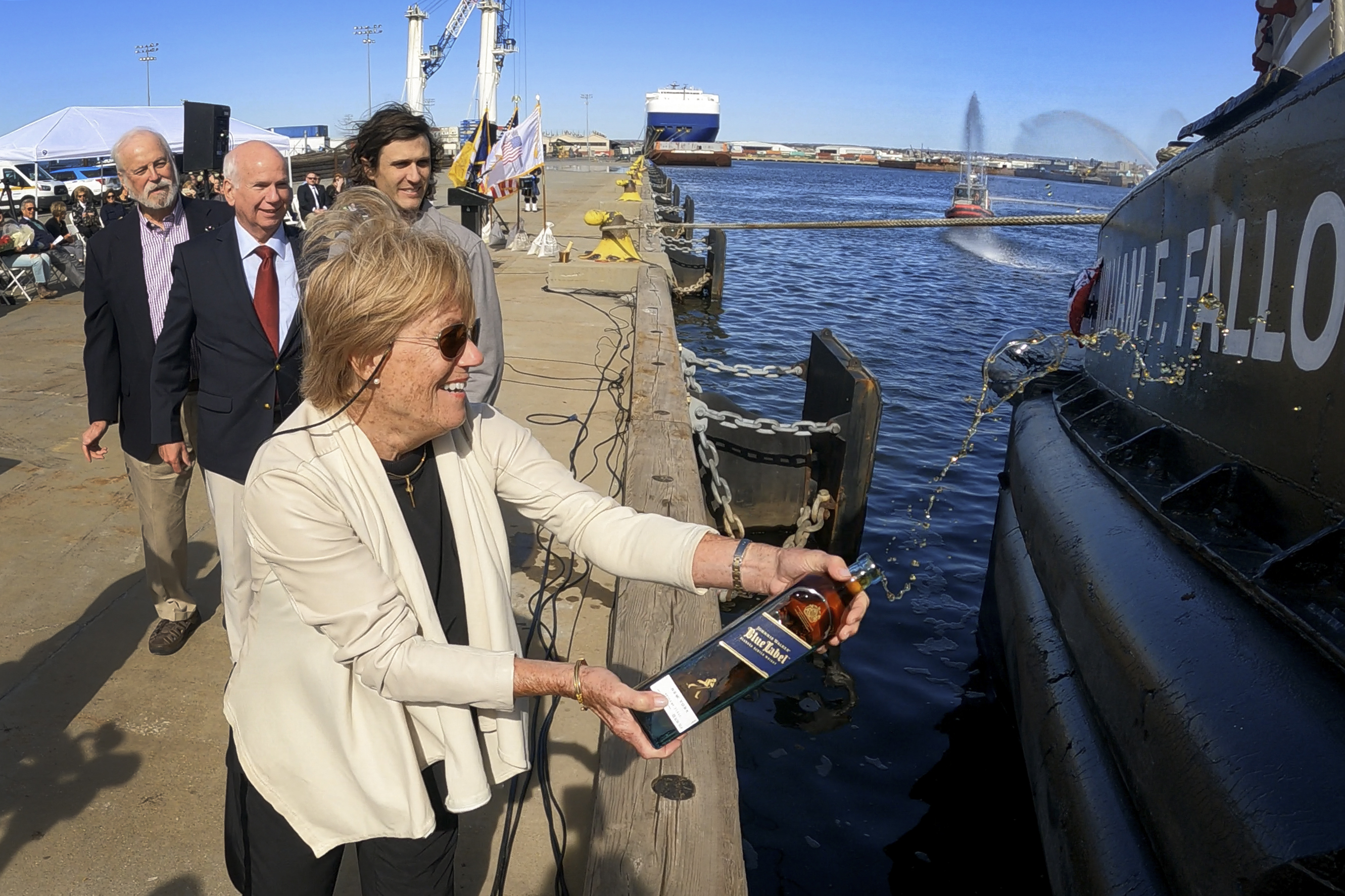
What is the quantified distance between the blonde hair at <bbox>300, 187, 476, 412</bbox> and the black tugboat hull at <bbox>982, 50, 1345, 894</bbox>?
1.98 m

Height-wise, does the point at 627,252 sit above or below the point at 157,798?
above

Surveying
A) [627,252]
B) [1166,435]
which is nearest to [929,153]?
[627,252]

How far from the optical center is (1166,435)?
3932 millimetres

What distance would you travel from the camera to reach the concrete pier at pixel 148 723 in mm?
2512

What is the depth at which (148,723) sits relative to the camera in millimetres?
3252

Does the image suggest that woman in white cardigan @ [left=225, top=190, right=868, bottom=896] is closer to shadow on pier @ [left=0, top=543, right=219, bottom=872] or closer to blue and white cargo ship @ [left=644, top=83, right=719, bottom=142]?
shadow on pier @ [left=0, top=543, right=219, bottom=872]

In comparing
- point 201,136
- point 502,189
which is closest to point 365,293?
point 201,136

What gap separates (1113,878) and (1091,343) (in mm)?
3945

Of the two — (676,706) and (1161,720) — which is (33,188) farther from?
(1161,720)

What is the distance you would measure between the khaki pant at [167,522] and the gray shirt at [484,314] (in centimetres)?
117

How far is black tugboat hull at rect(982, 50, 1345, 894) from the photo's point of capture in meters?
2.07

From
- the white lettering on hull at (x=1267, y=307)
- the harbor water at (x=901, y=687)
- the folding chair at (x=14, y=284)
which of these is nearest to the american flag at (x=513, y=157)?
the harbor water at (x=901, y=687)

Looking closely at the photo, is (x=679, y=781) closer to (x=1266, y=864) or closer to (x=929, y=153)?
(x=1266, y=864)

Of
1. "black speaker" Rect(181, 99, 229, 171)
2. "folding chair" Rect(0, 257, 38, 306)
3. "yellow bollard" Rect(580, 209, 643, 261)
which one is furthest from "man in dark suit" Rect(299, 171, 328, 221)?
"black speaker" Rect(181, 99, 229, 171)
